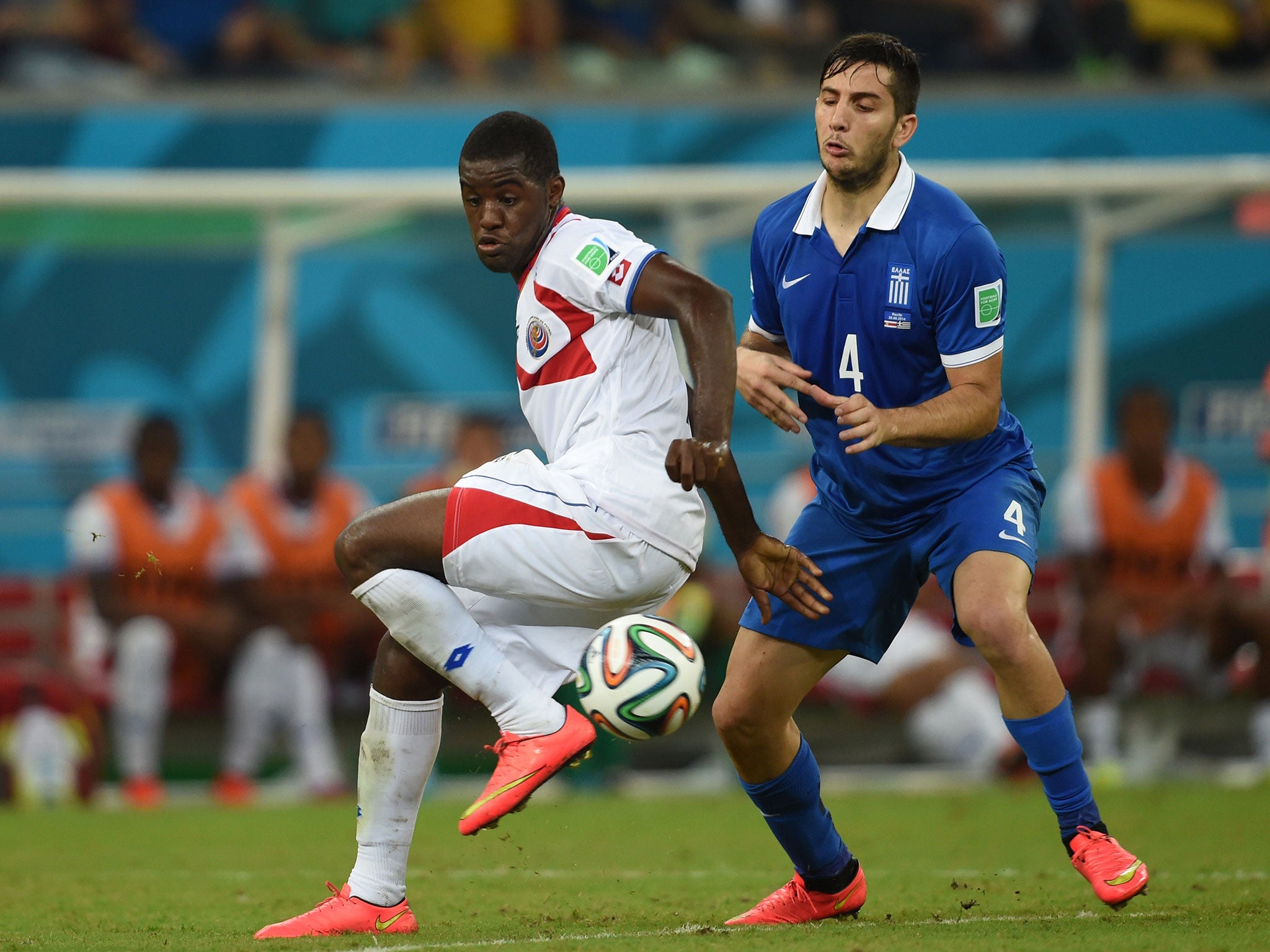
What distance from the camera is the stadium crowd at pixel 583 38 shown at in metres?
13.1

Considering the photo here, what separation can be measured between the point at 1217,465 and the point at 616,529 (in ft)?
28.5

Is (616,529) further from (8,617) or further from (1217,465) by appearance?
(1217,465)

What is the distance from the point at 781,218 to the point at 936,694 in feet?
17.7

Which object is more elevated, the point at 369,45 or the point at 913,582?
Result: the point at 369,45

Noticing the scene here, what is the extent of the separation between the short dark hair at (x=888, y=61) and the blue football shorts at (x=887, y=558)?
1070mm

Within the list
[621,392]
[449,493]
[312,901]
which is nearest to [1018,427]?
[621,392]

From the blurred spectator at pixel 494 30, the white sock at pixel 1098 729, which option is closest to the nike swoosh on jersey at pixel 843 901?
the white sock at pixel 1098 729

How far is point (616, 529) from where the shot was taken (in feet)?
14.8

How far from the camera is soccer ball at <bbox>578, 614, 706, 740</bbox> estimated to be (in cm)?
448

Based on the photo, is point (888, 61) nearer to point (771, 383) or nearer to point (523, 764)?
point (771, 383)

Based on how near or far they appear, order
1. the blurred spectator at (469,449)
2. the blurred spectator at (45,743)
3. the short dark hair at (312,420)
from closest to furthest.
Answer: the blurred spectator at (45,743) < the blurred spectator at (469,449) < the short dark hair at (312,420)

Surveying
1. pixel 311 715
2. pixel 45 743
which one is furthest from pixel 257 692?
Answer: pixel 45 743

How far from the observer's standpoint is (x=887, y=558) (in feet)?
16.6

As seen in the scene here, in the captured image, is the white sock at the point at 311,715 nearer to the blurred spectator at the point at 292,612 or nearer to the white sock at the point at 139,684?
the blurred spectator at the point at 292,612
